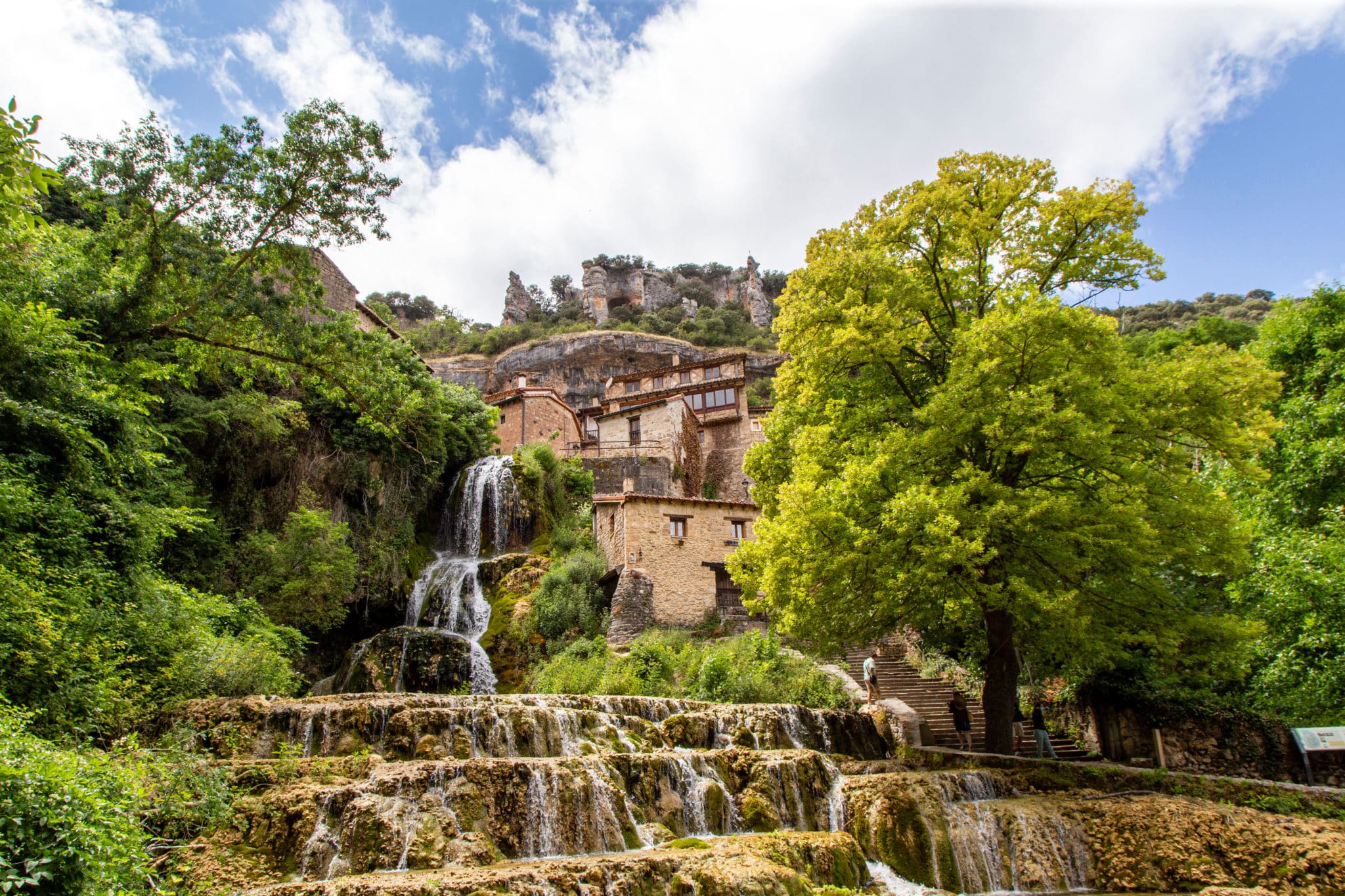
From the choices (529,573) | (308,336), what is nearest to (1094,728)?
(529,573)

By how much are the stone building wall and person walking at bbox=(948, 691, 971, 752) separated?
967 centimetres

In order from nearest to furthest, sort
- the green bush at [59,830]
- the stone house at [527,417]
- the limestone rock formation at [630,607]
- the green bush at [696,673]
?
the green bush at [59,830], the green bush at [696,673], the limestone rock formation at [630,607], the stone house at [527,417]

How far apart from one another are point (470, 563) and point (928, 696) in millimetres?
16286

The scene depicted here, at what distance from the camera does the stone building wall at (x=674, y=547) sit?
24141mm

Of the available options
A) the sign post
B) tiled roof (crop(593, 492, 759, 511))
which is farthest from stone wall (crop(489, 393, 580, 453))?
the sign post

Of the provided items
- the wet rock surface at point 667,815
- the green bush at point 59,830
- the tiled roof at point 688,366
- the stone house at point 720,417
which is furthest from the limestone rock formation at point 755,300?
the green bush at point 59,830

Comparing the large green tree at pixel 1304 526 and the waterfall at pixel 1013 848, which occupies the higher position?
the large green tree at pixel 1304 526

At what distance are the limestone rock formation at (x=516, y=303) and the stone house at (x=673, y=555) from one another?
6091 cm

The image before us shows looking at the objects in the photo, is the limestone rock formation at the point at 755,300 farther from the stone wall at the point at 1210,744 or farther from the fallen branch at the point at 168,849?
the fallen branch at the point at 168,849

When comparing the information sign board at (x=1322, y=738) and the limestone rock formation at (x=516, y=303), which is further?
the limestone rock formation at (x=516, y=303)

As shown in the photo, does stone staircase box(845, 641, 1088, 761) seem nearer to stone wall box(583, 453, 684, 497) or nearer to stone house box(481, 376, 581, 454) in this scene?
stone wall box(583, 453, 684, 497)

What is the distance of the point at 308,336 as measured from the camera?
1262cm

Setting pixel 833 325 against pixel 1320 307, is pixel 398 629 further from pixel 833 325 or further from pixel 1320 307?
pixel 1320 307

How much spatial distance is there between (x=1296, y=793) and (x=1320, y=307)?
12.6m
